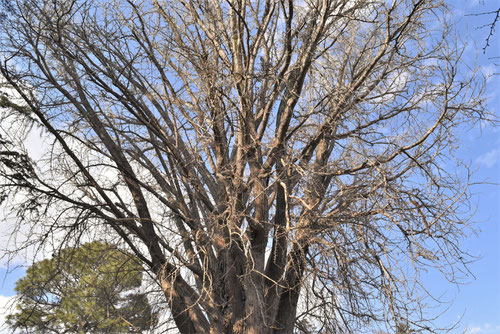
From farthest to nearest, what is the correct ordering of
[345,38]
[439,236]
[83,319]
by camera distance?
1. [83,319]
2. [345,38]
3. [439,236]

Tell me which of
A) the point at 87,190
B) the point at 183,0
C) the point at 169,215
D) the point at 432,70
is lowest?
the point at 169,215

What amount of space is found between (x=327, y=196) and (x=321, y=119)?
127 centimetres

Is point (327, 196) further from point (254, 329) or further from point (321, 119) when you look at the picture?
point (254, 329)

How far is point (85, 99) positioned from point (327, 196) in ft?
12.2

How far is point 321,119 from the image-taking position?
261 inches

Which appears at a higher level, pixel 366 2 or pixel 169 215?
pixel 366 2

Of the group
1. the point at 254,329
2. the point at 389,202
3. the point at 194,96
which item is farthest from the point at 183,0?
the point at 254,329

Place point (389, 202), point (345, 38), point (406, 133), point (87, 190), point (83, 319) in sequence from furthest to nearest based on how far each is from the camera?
point (83, 319)
point (345, 38)
point (87, 190)
point (406, 133)
point (389, 202)

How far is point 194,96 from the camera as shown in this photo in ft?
22.0

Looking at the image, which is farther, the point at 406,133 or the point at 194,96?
the point at 194,96

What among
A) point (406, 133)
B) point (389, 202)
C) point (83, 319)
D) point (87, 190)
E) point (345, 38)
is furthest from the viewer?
point (83, 319)

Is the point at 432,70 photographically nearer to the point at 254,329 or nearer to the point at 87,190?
the point at 254,329

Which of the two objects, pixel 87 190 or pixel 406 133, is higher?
pixel 406 133

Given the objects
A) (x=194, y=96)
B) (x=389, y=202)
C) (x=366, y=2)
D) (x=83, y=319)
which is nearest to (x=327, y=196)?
(x=389, y=202)
